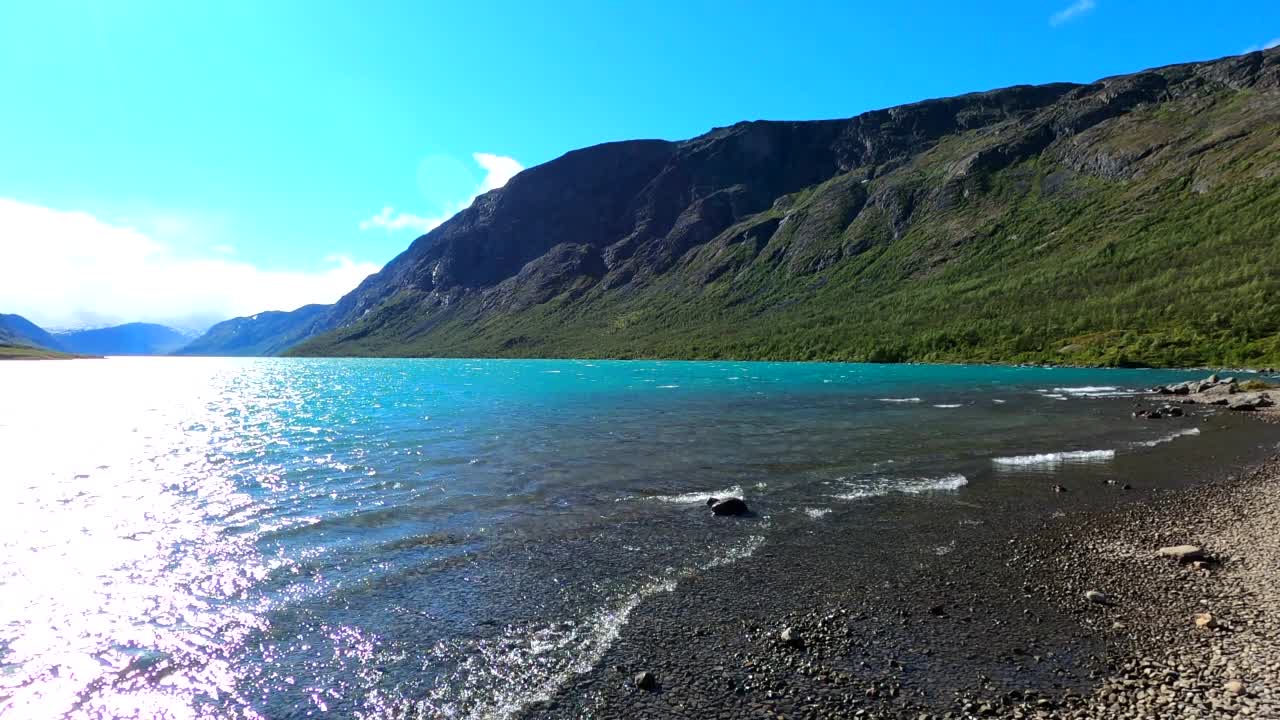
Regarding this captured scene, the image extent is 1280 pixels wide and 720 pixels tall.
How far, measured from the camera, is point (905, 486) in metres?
27.4

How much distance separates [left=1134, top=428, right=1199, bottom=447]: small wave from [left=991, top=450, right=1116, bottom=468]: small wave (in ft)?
12.8

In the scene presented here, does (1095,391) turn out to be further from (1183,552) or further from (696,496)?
(696,496)

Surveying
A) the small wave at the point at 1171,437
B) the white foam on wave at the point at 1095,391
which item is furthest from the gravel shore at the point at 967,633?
the white foam on wave at the point at 1095,391

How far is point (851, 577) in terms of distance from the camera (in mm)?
16594

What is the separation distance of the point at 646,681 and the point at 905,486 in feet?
65.2

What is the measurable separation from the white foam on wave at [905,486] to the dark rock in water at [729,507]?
4652mm

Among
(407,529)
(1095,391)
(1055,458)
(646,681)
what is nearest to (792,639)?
A: (646,681)

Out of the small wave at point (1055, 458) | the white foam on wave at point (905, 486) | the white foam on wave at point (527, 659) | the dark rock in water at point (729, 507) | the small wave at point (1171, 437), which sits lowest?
the small wave at point (1171, 437)

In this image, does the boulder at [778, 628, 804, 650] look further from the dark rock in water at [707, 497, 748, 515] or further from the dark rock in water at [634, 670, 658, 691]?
the dark rock in water at [707, 497, 748, 515]

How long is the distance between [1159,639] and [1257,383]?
75.5 metres

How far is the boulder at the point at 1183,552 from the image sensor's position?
1659 cm

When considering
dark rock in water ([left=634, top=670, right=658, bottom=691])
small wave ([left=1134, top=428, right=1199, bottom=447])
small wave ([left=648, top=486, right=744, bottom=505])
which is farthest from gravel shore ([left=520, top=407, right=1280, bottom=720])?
small wave ([left=1134, top=428, right=1199, bottom=447])

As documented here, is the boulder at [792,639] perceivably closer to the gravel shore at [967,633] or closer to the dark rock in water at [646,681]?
the gravel shore at [967,633]

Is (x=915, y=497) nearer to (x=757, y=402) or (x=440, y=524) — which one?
(x=440, y=524)
